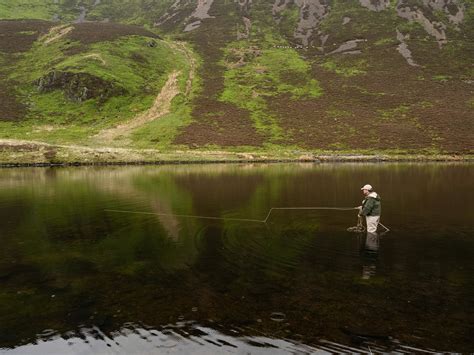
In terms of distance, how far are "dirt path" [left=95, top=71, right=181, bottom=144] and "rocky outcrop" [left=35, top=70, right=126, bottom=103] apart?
13.0m

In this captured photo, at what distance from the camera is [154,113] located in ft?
379

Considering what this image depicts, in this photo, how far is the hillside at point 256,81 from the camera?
98188 millimetres

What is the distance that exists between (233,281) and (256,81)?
12612 centimetres

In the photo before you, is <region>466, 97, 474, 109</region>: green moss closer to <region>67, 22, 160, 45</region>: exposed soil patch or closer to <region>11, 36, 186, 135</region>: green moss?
<region>11, 36, 186, 135</region>: green moss

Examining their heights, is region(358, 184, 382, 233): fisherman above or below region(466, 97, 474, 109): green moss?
below

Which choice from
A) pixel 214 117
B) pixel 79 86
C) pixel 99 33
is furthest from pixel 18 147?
pixel 99 33

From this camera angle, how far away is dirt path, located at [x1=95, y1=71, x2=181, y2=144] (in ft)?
333

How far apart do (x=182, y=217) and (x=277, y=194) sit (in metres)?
12.8

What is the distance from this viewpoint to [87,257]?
18.5 m

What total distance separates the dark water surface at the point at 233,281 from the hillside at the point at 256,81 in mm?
64944

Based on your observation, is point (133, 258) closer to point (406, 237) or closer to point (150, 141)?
point (406, 237)

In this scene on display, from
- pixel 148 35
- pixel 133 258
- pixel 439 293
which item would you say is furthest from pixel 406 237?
pixel 148 35

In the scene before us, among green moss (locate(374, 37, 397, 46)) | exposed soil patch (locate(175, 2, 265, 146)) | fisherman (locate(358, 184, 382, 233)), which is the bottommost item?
fisherman (locate(358, 184, 382, 233))

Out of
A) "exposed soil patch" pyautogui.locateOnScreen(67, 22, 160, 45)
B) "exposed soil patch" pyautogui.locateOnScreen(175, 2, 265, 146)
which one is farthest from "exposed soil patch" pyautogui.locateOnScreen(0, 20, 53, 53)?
"exposed soil patch" pyautogui.locateOnScreen(175, 2, 265, 146)
